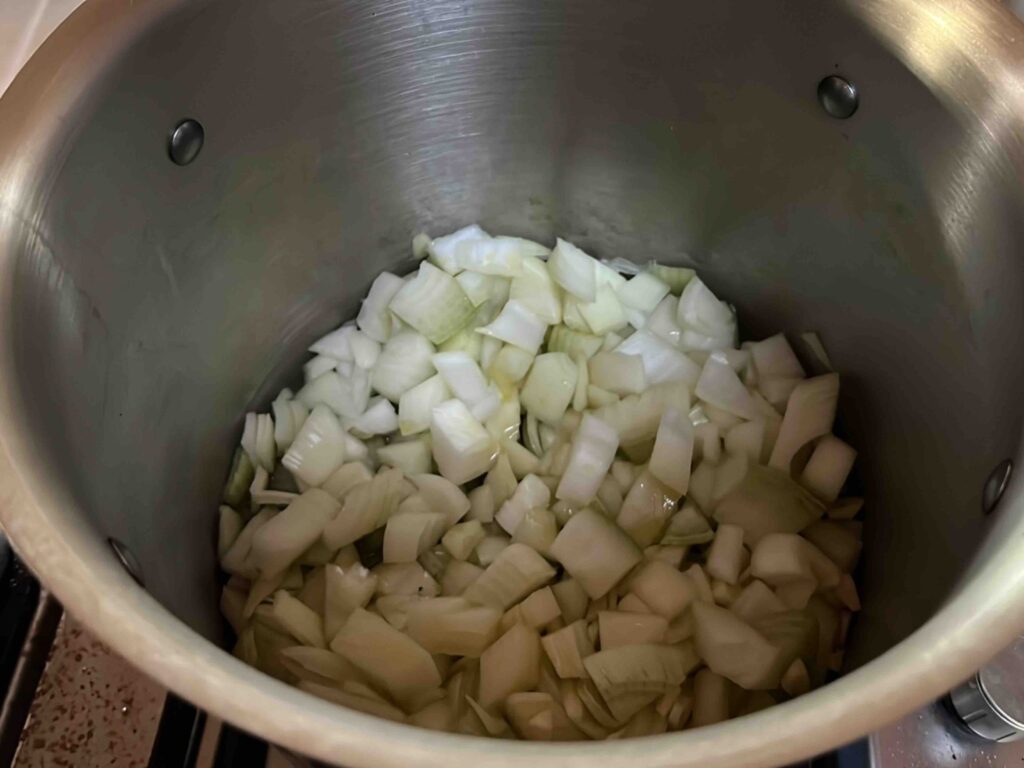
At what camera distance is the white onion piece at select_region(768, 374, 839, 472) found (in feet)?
2.96

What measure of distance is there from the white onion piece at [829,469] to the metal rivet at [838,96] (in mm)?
324

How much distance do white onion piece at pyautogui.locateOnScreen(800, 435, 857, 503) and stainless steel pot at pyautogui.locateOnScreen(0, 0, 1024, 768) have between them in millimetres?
31

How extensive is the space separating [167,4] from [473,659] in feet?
1.93

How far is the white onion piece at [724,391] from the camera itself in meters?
0.94

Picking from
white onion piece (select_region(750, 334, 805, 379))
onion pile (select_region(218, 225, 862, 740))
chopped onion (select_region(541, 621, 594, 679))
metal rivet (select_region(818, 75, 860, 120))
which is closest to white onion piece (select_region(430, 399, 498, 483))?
onion pile (select_region(218, 225, 862, 740))

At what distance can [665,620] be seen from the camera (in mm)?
784

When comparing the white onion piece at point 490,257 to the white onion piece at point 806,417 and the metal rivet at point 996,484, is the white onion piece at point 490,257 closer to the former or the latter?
the white onion piece at point 806,417

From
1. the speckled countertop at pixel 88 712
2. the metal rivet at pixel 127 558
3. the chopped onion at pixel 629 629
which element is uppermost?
the metal rivet at pixel 127 558

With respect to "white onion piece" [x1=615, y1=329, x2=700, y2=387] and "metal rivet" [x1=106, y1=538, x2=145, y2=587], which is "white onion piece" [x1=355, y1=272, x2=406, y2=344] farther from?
"metal rivet" [x1=106, y1=538, x2=145, y2=587]

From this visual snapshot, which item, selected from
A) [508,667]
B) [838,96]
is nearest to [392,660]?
[508,667]

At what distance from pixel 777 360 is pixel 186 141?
0.63m

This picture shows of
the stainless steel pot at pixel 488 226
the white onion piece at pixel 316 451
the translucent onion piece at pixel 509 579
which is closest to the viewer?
the stainless steel pot at pixel 488 226

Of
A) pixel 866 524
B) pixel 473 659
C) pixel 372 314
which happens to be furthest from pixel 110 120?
pixel 866 524

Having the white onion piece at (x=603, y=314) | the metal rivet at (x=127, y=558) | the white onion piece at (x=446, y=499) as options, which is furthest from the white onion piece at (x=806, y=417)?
the metal rivet at (x=127, y=558)
